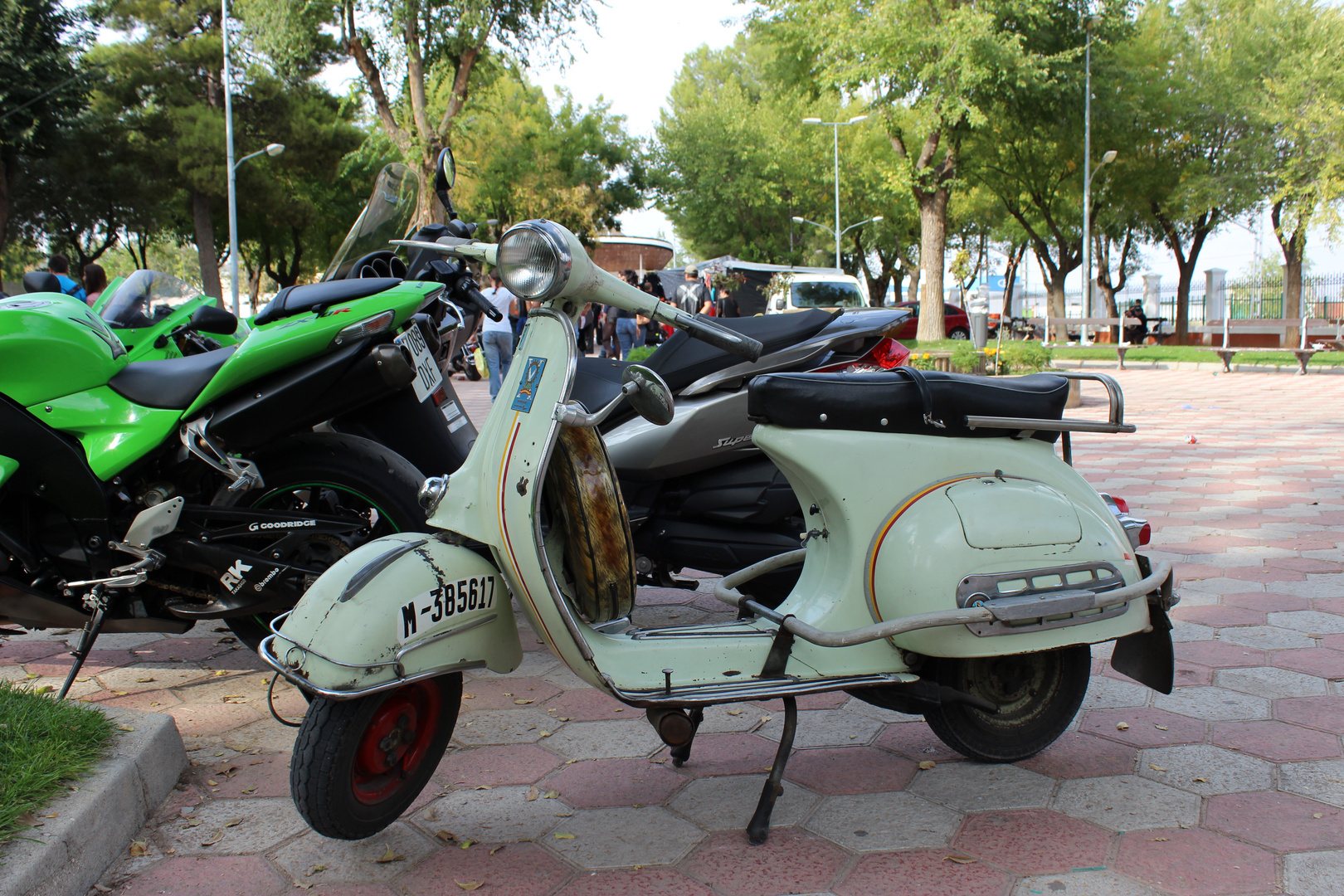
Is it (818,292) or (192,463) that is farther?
(818,292)

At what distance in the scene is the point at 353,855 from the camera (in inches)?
86.7

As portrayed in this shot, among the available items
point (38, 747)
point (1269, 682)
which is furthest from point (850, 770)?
point (38, 747)

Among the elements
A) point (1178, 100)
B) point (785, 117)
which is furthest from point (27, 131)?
point (1178, 100)

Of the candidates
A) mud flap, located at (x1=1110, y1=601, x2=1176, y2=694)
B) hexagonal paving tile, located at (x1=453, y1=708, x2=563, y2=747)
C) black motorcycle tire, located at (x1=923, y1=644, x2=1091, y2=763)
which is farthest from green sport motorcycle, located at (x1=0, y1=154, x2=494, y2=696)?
mud flap, located at (x1=1110, y1=601, x2=1176, y2=694)

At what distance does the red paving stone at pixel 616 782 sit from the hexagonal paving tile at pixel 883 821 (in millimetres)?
391

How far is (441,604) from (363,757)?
352 mm

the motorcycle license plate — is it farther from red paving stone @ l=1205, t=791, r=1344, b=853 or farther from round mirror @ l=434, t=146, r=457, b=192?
red paving stone @ l=1205, t=791, r=1344, b=853

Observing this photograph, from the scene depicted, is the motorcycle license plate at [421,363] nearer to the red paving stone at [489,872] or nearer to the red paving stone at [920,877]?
the red paving stone at [489,872]

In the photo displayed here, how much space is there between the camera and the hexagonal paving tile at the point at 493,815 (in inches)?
90.4

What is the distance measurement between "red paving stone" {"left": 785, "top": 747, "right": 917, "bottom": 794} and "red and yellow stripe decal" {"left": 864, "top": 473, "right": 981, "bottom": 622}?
49 centimetres

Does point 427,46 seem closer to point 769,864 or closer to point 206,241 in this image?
point 206,241

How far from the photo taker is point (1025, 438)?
2455 mm

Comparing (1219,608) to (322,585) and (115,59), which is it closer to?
(322,585)

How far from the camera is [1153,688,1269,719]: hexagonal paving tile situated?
2.88 metres
